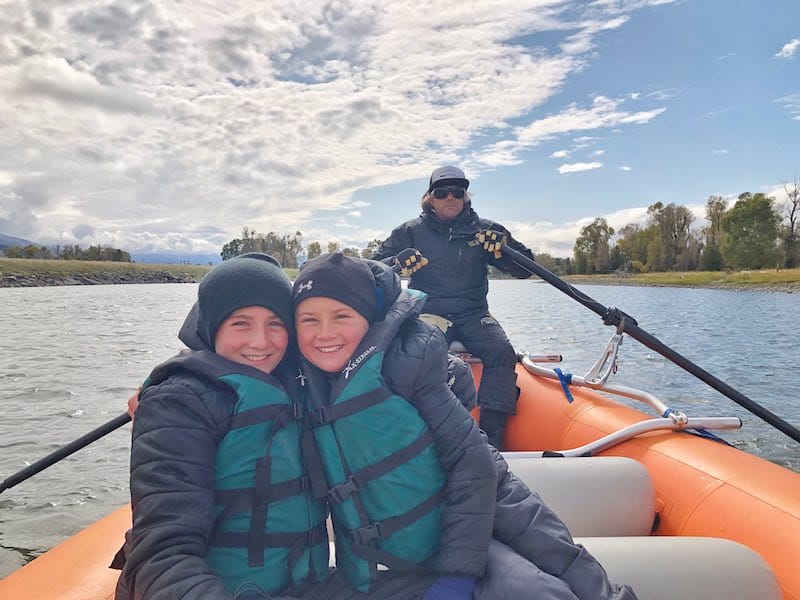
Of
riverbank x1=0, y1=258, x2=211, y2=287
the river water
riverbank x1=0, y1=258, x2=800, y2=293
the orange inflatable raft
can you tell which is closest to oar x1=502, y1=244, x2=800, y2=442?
the orange inflatable raft

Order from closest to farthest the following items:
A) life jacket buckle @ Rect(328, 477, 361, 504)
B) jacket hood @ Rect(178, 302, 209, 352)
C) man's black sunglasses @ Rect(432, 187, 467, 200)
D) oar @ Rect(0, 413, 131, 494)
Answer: life jacket buckle @ Rect(328, 477, 361, 504)
jacket hood @ Rect(178, 302, 209, 352)
oar @ Rect(0, 413, 131, 494)
man's black sunglasses @ Rect(432, 187, 467, 200)

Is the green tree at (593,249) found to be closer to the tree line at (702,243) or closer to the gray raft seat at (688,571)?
the tree line at (702,243)

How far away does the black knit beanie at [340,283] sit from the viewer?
184cm

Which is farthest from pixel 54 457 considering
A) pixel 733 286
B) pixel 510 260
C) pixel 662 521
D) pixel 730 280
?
pixel 730 280

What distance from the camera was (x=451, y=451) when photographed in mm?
1766

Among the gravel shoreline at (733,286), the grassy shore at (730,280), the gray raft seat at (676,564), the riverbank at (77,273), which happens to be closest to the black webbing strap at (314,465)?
the gray raft seat at (676,564)

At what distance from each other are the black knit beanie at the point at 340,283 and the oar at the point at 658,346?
2898 millimetres

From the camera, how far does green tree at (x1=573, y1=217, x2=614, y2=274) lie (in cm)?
6925

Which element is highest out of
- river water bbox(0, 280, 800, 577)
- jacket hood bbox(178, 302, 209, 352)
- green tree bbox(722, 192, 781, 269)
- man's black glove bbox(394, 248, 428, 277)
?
green tree bbox(722, 192, 781, 269)

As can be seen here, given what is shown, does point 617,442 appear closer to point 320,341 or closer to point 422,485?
point 422,485

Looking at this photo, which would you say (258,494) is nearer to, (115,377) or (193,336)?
(193,336)

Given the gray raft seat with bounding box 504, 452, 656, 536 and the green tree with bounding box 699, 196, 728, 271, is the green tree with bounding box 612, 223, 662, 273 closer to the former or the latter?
the green tree with bounding box 699, 196, 728, 271

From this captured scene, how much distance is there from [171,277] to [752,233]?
224ft

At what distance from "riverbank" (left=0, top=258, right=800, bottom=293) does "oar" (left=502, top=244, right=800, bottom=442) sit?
83.9ft
